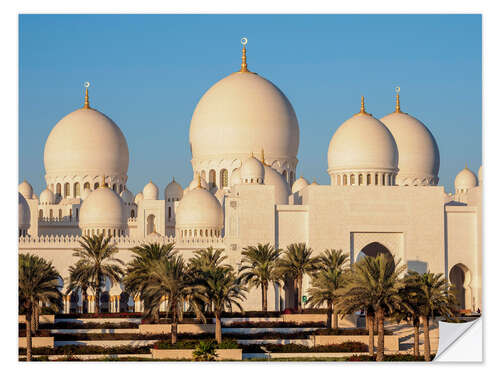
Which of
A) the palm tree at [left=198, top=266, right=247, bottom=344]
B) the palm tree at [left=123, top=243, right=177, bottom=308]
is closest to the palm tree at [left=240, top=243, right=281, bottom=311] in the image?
the palm tree at [left=123, top=243, right=177, bottom=308]

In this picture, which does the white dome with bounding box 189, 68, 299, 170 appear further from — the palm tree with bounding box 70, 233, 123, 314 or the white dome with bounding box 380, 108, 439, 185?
the palm tree with bounding box 70, 233, 123, 314

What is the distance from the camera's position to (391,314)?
27547 millimetres

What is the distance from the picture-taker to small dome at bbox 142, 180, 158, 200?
187ft

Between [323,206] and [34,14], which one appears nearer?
[34,14]

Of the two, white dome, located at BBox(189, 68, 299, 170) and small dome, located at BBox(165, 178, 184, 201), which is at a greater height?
white dome, located at BBox(189, 68, 299, 170)

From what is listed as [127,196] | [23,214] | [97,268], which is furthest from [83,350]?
[127,196]

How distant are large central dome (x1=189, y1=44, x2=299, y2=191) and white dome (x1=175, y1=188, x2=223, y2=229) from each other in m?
6.12

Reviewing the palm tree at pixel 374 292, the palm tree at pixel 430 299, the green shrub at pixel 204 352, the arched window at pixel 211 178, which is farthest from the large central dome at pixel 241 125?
the green shrub at pixel 204 352

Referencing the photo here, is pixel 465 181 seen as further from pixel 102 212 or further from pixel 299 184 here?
pixel 102 212

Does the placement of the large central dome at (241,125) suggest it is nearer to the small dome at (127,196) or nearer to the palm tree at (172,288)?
the small dome at (127,196)
